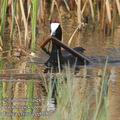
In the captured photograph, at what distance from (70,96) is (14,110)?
85cm

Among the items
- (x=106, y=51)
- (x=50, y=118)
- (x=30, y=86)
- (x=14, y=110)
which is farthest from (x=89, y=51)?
(x=50, y=118)

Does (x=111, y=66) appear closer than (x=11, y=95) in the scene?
No

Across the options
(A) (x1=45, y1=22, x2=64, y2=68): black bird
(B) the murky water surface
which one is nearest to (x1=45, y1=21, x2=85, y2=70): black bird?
(A) (x1=45, y1=22, x2=64, y2=68): black bird

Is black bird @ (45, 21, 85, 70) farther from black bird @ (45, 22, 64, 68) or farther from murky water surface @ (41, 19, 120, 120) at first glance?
murky water surface @ (41, 19, 120, 120)

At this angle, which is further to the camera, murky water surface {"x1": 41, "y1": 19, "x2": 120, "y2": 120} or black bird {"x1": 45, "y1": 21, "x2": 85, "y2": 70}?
black bird {"x1": 45, "y1": 21, "x2": 85, "y2": 70}

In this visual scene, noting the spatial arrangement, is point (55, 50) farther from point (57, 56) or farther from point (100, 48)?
point (100, 48)

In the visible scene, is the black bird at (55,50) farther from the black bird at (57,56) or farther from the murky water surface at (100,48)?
the murky water surface at (100,48)

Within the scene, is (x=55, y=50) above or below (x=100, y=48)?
above

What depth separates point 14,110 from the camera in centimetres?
465

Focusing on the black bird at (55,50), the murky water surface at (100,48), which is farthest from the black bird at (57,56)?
the murky water surface at (100,48)

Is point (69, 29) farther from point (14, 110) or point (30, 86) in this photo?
point (14, 110)

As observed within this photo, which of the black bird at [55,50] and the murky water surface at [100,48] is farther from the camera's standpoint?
the black bird at [55,50]

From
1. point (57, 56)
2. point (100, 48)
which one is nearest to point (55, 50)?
point (57, 56)

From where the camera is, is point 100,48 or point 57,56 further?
point 100,48
